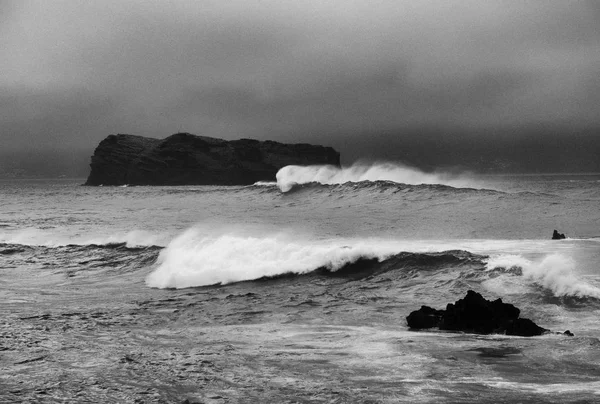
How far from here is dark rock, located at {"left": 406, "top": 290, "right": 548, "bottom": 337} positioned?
34.7ft

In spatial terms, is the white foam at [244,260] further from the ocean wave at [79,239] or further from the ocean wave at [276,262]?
the ocean wave at [79,239]

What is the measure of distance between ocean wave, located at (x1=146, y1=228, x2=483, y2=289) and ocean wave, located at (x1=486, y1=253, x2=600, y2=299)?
1.50m

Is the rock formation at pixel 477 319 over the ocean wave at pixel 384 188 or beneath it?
beneath

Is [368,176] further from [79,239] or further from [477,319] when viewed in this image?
[477,319]

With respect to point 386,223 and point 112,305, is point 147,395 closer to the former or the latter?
point 112,305

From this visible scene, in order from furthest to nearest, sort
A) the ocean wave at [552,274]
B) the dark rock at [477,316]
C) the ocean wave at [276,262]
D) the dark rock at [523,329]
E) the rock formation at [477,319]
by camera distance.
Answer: the ocean wave at [276,262] → the ocean wave at [552,274] → the dark rock at [477,316] → the rock formation at [477,319] → the dark rock at [523,329]

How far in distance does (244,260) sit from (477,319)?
30.8ft

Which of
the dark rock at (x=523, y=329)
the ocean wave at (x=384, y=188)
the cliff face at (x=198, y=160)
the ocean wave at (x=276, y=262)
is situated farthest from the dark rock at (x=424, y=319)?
the cliff face at (x=198, y=160)

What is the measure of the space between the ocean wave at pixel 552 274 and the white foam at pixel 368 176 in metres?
42.6

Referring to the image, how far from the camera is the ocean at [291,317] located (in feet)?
25.8

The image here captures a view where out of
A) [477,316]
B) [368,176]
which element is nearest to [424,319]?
[477,316]

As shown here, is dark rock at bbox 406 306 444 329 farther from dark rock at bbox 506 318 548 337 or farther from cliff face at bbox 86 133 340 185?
cliff face at bbox 86 133 340 185

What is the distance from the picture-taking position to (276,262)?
18.5 m

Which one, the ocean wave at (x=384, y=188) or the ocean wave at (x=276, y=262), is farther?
the ocean wave at (x=384, y=188)
